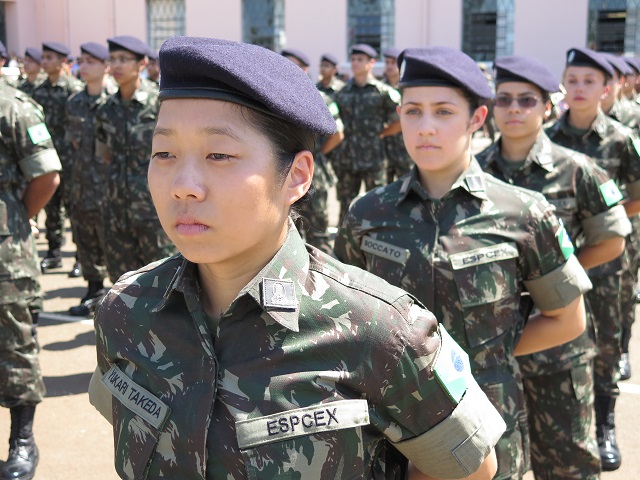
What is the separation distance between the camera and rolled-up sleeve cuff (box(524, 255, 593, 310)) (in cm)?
258

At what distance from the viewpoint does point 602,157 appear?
16.0 feet

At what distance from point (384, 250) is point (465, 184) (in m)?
0.32

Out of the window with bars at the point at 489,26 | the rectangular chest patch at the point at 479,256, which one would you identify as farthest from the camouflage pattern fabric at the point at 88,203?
the window with bars at the point at 489,26

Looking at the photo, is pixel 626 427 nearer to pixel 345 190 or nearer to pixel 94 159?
pixel 94 159

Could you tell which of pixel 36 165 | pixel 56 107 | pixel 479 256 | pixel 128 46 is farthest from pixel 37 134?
pixel 56 107

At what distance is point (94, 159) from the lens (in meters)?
6.63

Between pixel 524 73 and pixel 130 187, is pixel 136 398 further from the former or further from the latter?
pixel 130 187

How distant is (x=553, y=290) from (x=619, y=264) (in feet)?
7.25

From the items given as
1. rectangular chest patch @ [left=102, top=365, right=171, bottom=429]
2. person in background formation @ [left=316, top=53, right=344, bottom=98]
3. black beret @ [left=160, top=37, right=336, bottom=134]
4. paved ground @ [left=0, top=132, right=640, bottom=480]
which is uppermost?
black beret @ [left=160, top=37, right=336, bottom=134]

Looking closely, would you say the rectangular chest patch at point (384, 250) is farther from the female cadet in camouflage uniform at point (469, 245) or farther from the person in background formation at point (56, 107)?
the person in background formation at point (56, 107)

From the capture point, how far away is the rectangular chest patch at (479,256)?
8.32 ft

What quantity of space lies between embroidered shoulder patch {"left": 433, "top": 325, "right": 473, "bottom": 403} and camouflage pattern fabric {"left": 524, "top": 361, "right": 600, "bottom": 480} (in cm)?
174

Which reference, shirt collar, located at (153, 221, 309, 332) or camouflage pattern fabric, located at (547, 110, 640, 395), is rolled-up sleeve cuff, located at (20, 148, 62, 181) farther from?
camouflage pattern fabric, located at (547, 110, 640, 395)

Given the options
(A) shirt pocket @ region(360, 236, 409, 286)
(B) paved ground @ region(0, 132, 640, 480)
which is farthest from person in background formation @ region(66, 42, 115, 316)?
(A) shirt pocket @ region(360, 236, 409, 286)
